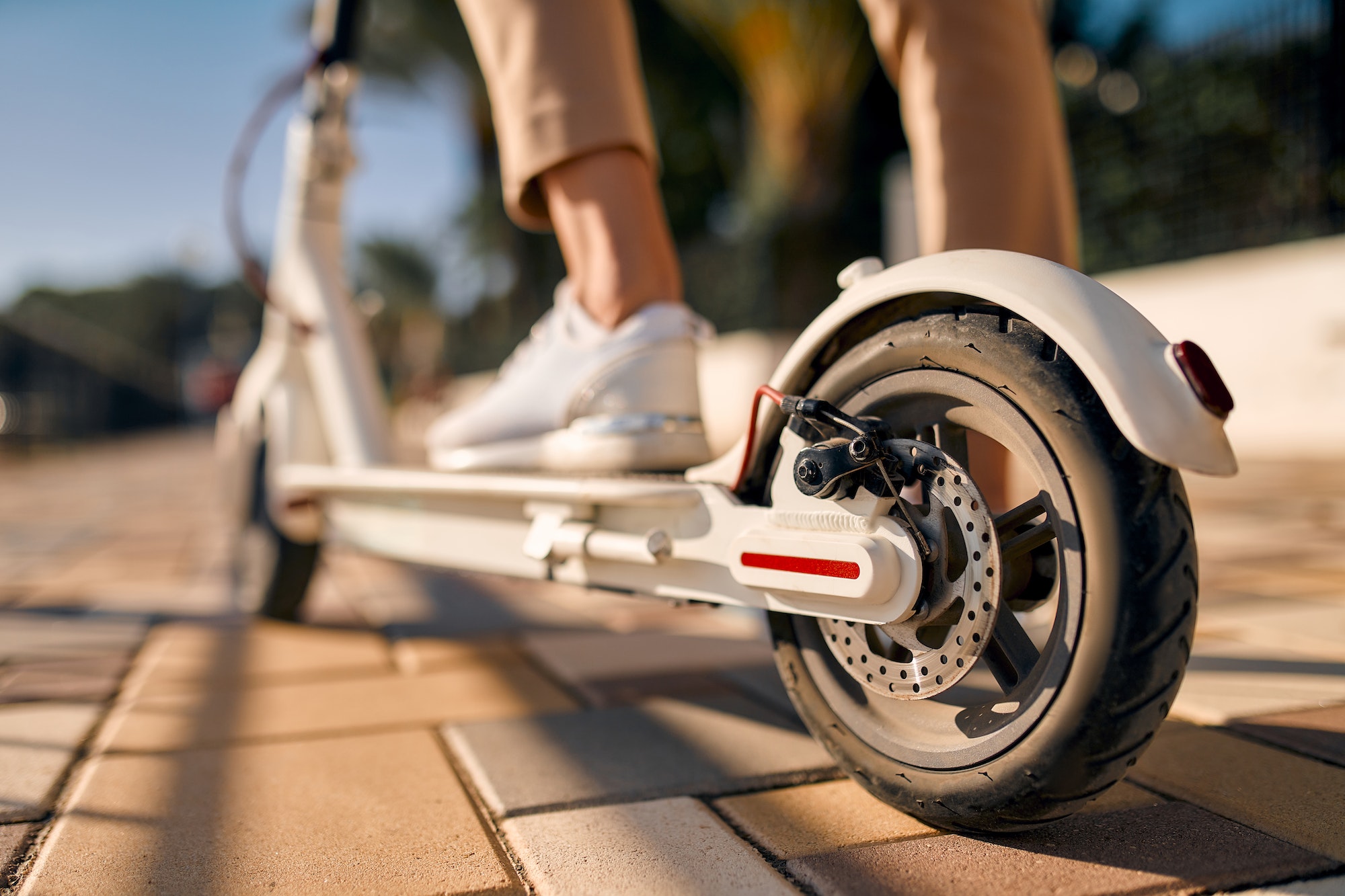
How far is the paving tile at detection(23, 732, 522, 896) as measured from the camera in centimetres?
99

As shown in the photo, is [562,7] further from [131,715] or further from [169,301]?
[169,301]

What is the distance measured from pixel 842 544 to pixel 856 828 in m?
0.32

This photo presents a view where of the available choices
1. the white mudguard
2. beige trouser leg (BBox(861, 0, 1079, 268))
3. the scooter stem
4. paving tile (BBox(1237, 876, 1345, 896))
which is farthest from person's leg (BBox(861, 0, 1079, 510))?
the scooter stem

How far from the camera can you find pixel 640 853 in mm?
1029

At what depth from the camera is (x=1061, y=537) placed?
35.8 inches

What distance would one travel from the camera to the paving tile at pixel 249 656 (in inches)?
74.5

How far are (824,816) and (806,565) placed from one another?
11.7 inches

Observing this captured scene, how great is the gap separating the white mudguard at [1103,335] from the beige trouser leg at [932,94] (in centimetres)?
53

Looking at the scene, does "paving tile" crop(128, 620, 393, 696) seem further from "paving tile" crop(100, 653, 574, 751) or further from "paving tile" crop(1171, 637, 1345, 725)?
"paving tile" crop(1171, 637, 1345, 725)

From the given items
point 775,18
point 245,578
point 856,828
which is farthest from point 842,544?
point 775,18

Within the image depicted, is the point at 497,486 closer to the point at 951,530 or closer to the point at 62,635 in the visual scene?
the point at 951,530

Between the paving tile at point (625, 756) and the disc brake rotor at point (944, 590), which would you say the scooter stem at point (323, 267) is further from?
the disc brake rotor at point (944, 590)

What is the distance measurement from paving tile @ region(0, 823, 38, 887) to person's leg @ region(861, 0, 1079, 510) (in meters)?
1.30

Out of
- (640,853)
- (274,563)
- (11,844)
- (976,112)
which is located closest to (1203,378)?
(640,853)
